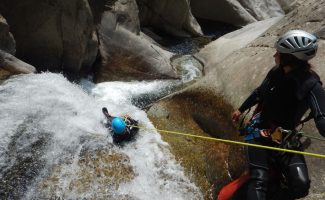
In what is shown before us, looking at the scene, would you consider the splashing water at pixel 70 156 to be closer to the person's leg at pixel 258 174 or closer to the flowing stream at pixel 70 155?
the flowing stream at pixel 70 155

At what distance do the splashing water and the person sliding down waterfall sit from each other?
13 cm

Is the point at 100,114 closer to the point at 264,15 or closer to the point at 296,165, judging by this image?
the point at 296,165

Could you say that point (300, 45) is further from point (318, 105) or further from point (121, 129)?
point (121, 129)

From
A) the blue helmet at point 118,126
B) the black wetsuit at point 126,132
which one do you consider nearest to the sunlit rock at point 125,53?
the black wetsuit at point 126,132

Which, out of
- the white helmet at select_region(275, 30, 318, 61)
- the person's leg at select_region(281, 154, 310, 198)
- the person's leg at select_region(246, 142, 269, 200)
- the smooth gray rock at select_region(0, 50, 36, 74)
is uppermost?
the white helmet at select_region(275, 30, 318, 61)

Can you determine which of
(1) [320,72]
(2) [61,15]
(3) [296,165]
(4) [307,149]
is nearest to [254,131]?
(3) [296,165]

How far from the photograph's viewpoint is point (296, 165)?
4.78 meters

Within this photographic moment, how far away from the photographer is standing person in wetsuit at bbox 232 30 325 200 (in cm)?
449

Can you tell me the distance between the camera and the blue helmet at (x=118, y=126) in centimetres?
717

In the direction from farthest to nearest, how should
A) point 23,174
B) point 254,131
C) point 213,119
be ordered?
1. point 213,119
2. point 23,174
3. point 254,131

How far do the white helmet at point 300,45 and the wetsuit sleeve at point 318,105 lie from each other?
0.40m

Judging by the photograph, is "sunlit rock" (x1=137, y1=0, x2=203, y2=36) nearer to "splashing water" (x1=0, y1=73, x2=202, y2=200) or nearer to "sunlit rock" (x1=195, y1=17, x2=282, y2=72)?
"sunlit rock" (x1=195, y1=17, x2=282, y2=72)

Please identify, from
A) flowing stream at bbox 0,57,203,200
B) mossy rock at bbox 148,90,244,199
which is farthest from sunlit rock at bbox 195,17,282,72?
flowing stream at bbox 0,57,203,200

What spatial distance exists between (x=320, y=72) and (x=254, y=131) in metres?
2.68
